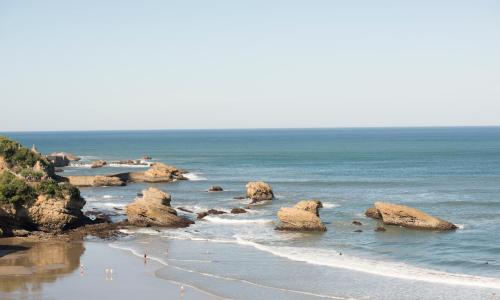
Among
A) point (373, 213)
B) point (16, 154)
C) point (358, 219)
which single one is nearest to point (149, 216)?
point (358, 219)

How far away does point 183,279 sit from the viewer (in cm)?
4216

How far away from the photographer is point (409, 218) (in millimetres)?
59875

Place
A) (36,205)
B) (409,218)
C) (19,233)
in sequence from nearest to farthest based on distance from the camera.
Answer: (19,233), (36,205), (409,218)

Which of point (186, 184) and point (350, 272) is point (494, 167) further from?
point (350, 272)

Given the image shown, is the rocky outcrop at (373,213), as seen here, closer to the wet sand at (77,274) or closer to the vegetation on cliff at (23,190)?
the wet sand at (77,274)

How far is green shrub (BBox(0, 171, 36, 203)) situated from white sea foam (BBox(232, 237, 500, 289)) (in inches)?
780

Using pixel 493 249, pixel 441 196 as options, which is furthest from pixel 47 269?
pixel 441 196

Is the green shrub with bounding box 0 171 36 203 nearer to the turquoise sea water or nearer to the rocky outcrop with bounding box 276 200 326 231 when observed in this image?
the turquoise sea water

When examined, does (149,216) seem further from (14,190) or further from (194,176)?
(194,176)

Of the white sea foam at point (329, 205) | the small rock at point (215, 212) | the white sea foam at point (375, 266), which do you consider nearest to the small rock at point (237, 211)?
the small rock at point (215, 212)

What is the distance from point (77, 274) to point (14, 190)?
52.8ft

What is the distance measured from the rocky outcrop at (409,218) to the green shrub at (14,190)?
3364 cm

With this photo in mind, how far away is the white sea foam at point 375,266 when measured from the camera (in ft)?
134

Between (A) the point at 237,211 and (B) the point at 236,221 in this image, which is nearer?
(B) the point at 236,221
